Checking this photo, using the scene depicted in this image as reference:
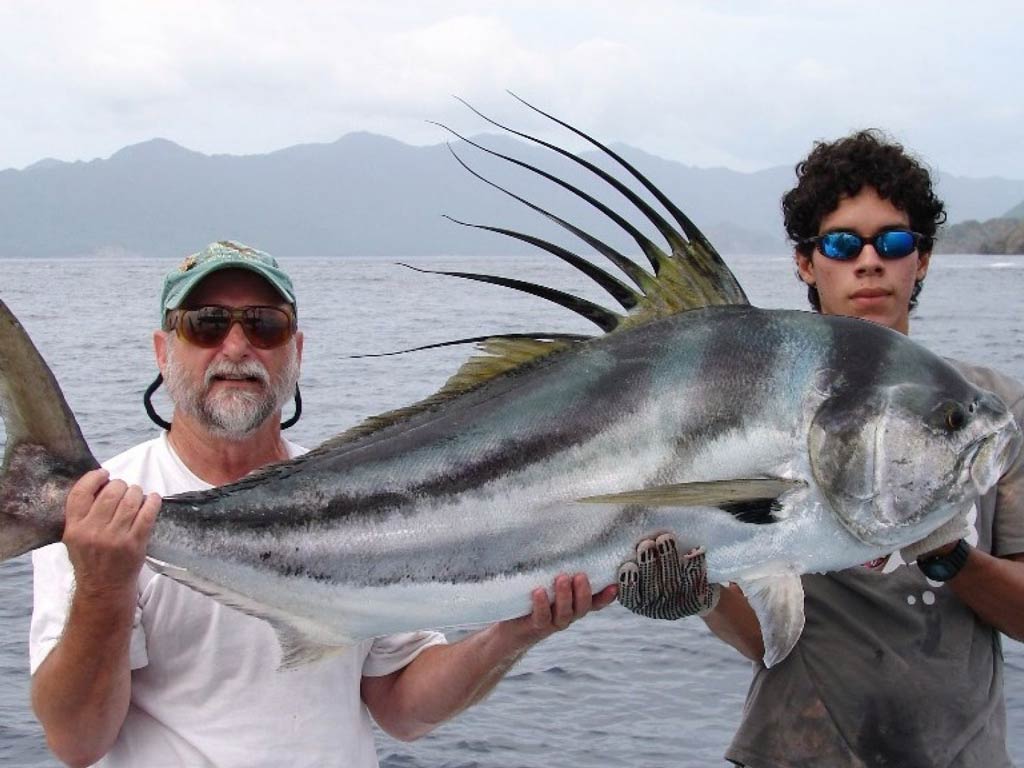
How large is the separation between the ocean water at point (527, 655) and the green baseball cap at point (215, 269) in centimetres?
409

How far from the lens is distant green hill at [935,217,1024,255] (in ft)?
416

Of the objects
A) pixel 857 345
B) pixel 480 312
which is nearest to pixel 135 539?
pixel 857 345

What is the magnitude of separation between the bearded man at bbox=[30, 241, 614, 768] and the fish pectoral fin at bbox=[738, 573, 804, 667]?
34 centimetres

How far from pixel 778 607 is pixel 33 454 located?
1.70 metres

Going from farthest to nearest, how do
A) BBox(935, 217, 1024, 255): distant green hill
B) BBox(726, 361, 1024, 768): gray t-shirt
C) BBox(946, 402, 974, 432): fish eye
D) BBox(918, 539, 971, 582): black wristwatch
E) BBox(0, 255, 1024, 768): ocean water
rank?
1. BBox(935, 217, 1024, 255): distant green hill
2. BBox(0, 255, 1024, 768): ocean water
3. BBox(726, 361, 1024, 768): gray t-shirt
4. BBox(918, 539, 971, 582): black wristwatch
5. BBox(946, 402, 974, 432): fish eye

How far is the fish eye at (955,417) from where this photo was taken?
273 centimetres

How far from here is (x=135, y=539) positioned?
2705mm

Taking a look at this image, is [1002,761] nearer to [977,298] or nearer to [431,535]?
[431,535]

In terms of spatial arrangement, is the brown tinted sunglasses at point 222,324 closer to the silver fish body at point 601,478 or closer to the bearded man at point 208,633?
the bearded man at point 208,633

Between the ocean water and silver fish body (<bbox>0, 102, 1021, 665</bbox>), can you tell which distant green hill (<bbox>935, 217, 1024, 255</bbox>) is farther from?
silver fish body (<bbox>0, 102, 1021, 665</bbox>)

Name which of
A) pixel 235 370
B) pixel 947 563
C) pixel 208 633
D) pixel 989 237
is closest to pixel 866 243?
pixel 947 563

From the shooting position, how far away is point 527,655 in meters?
8.42

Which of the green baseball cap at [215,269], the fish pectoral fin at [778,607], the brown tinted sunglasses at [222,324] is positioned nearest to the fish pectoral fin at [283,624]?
the brown tinted sunglasses at [222,324]

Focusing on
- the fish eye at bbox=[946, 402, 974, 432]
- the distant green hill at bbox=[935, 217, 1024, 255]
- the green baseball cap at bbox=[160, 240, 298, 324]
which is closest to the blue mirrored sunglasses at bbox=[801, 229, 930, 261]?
the fish eye at bbox=[946, 402, 974, 432]
